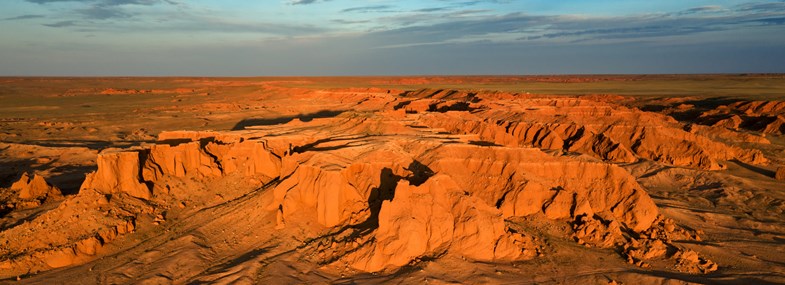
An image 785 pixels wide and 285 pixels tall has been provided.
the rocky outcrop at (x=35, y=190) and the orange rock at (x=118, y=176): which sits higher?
the orange rock at (x=118, y=176)

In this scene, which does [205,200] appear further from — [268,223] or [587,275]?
[587,275]

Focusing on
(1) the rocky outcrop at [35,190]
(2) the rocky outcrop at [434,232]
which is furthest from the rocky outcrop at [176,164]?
(2) the rocky outcrop at [434,232]

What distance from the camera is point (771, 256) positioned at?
15250 mm

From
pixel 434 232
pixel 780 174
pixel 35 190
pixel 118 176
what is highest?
pixel 118 176

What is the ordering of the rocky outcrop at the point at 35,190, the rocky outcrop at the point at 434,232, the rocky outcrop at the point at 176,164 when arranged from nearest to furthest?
the rocky outcrop at the point at 434,232 → the rocky outcrop at the point at 176,164 → the rocky outcrop at the point at 35,190

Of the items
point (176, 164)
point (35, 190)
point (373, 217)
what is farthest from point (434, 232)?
point (35, 190)

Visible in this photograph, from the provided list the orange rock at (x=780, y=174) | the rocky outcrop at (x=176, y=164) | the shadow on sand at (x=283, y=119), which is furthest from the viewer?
the shadow on sand at (x=283, y=119)

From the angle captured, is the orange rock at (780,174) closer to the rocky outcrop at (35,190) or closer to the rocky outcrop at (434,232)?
the rocky outcrop at (434,232)

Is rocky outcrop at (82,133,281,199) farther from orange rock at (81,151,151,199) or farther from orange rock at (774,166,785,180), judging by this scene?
orange rock at (774,166,785,180)

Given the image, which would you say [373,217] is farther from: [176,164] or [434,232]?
[176,164]

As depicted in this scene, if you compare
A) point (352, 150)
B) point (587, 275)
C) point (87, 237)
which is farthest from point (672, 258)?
point (87, 237)

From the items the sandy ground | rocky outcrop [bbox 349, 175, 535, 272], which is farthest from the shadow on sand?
rocky outcrop [bbox 349, 175, 535, 272]

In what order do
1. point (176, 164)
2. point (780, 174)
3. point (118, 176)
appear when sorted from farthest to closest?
point (780, 174) → point (176, 164) → point (118, 176)

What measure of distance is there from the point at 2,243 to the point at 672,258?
1885 centimetres
